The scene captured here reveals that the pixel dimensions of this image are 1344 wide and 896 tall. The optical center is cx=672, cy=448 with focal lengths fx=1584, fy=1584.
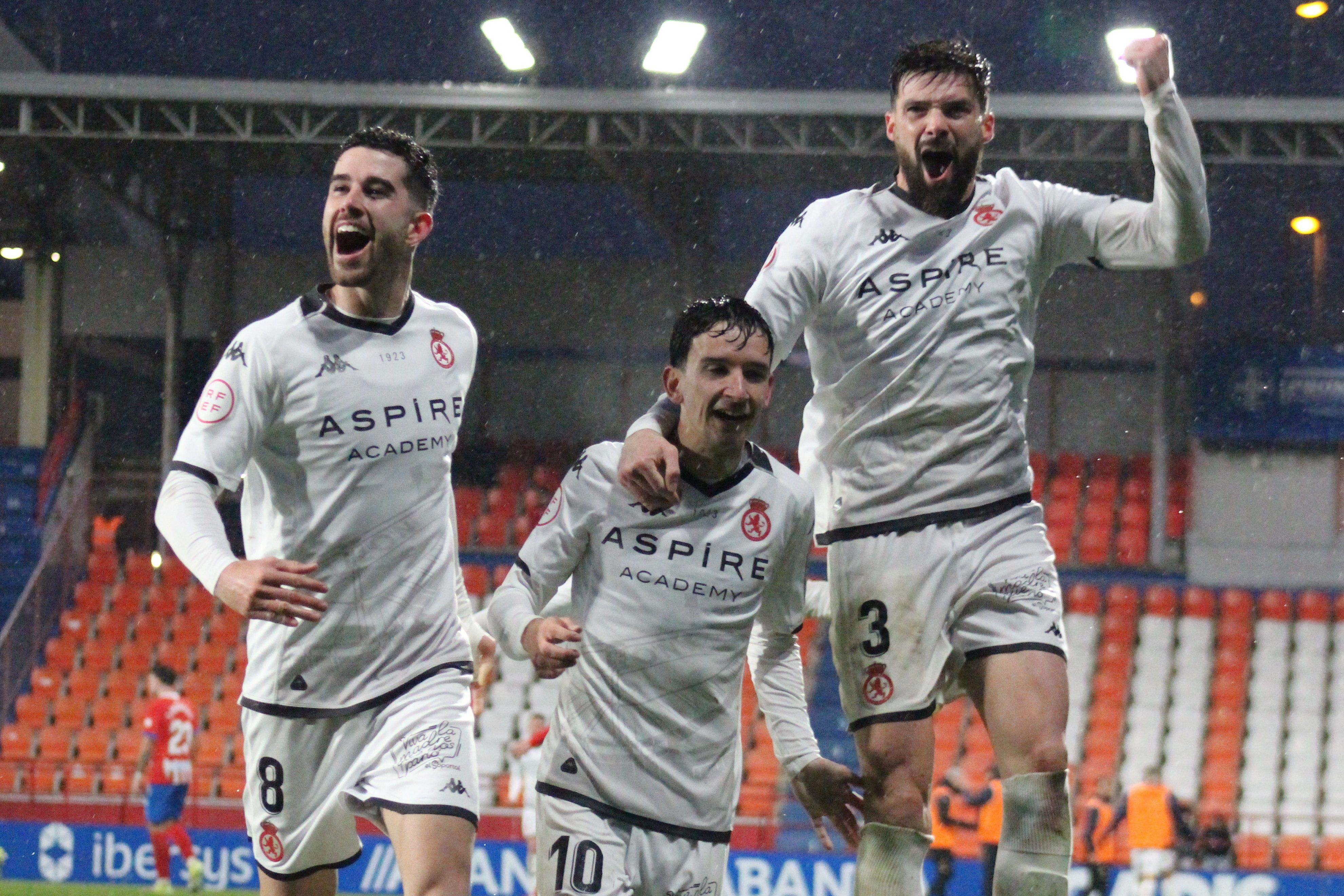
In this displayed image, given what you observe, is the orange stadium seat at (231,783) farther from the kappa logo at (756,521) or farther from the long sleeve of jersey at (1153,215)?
the long sleeve of jersey at (1153,215)

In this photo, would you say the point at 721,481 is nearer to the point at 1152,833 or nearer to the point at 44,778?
the point at 1152,833

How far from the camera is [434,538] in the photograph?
3420 millimetres

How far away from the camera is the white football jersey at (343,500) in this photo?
10.9ft

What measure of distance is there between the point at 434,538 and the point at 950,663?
1131 millimetres

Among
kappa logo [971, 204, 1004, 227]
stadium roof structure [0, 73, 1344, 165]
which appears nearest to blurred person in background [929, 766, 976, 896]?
stadium roof structure [0, 73, 1344, 165]

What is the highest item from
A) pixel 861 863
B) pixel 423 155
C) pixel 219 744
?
pixel 423 155

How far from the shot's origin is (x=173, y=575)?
16.7 meters

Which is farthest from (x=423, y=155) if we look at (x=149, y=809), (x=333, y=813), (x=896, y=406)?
(x=149, y=809)

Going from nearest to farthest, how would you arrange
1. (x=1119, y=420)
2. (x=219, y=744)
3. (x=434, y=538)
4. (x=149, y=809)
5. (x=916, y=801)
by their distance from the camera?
(x=916, y=801), (x=434, y=538), (x=149, y=809), (x=219, y=744), (x=1119, y=420)

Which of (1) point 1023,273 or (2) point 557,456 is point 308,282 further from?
(1) point 1023,273

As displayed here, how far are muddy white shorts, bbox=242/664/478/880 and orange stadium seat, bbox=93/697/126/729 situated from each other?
12.3 metres

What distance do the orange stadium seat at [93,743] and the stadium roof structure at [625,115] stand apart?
5418 millimetres

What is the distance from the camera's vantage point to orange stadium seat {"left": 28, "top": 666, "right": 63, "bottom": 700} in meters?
15.4

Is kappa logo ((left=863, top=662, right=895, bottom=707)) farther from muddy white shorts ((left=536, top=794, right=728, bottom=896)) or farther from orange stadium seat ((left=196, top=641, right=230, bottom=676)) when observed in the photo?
orange stadium seat ((left=196, top=641, right=230, bottom=676))
